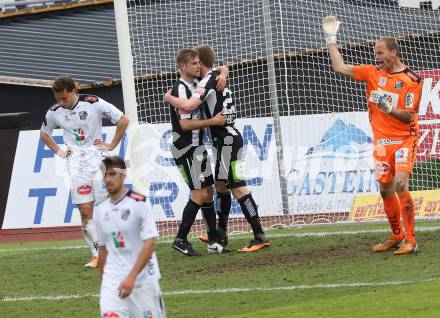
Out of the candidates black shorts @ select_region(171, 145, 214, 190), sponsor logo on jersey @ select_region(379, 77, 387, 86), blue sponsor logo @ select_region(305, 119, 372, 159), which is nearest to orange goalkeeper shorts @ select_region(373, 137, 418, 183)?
sponsor logo on jersey @ select_region(379, 77, 387, 86)

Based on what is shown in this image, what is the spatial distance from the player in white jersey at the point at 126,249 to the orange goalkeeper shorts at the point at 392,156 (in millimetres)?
4825

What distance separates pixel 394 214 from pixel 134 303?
17.8 ft

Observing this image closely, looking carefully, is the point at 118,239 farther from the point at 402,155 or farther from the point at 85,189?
the point at 85,189

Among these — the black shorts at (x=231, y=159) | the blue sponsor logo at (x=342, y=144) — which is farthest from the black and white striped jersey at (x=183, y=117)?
the blue sponsor logo at (x=342, y=144)

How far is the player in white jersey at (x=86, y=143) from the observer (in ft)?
41.4

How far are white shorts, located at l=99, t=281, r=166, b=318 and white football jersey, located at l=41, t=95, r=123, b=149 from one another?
5.39 metres

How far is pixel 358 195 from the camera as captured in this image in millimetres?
16234

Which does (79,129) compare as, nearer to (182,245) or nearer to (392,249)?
(182,245)

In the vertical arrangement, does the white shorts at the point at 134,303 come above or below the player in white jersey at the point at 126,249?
below

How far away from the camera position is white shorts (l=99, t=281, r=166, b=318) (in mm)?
7285

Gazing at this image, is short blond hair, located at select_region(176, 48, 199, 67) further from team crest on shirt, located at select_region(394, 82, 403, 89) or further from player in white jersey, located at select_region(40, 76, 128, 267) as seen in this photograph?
team crest on shirt, located at select_region(394, 82, 403, 89)

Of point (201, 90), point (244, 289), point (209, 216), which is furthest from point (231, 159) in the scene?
point (244, 289)

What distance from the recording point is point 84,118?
12.6 metres

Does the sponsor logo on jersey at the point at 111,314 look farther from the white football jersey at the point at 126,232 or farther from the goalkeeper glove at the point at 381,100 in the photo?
the goalkeeper glove at the point at 381,100
